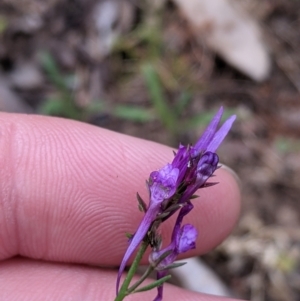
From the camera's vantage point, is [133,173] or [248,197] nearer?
[133,173]

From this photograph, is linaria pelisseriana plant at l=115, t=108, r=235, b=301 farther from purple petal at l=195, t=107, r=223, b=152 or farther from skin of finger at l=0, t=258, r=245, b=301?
skin of finger at l=0, t=258, r=245, b=301

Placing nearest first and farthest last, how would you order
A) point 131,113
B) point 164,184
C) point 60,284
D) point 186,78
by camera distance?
1. point 164,184
2. point 60,284
3. point 131,113
4. point 186,78

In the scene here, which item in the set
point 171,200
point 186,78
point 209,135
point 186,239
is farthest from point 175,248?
point 186,78

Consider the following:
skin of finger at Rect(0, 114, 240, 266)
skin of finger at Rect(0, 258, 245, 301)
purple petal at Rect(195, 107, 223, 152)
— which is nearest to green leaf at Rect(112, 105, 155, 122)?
skin of finger at Rect(0, 114, 240, 266)

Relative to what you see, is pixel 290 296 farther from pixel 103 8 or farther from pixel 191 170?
pixel 103 8

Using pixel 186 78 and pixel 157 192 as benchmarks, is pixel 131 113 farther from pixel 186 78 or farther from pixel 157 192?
pixel 157 192

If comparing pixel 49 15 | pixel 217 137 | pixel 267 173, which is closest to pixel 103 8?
pixel 49 15

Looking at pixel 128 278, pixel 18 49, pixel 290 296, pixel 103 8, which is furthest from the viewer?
pixel 103 8
